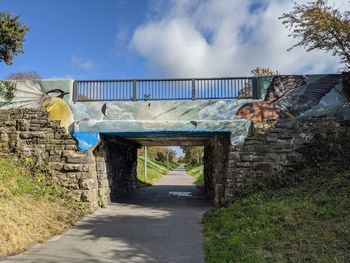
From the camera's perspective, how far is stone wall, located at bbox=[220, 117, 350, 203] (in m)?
13.0

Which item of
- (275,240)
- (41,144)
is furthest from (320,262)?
(41,144)

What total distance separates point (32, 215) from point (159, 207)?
5.74 m

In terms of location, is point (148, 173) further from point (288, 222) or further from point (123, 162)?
point (288, 222)

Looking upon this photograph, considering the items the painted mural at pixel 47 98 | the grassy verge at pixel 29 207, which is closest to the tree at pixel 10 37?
the painted mural at pixel 47 98

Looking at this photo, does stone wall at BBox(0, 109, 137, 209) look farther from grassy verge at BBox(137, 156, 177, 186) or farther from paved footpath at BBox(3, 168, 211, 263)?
grassy verge at BBox(137, 156, 177, 186)

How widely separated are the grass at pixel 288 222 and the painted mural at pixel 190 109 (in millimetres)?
2194

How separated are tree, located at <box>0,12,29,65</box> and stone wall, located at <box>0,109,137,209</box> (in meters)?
1.95

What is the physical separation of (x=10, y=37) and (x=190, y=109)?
20.6ft

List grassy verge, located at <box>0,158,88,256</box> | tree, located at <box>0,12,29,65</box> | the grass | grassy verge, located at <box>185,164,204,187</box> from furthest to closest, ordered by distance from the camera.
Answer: grassy verge, located at <box>185,164,204,187</box>, tree, located at <box>0,12,29,65</box>, grassy verge, located at <box>0,158,88,256</box>, the grass

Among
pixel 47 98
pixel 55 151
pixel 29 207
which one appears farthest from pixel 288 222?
pixel 47 98

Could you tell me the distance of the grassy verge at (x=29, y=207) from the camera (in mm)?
8449

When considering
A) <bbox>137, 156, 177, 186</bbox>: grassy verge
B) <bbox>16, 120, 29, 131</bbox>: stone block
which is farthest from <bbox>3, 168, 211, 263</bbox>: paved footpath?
<bbox>137, 156, 177, 186</bbox>: grassy verge

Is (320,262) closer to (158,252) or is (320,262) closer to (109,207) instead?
(158,252)

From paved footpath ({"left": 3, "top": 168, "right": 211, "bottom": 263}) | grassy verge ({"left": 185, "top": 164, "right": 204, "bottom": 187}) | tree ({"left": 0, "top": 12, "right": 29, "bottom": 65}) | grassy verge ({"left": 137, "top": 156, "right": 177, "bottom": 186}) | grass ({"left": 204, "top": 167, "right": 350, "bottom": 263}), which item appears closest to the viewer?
grass ({"left": 204, "top": 167, "right": 350, "bottom": 263})
